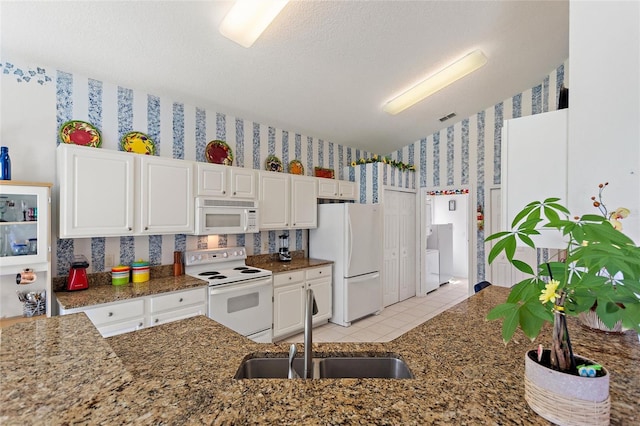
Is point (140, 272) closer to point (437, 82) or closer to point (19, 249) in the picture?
point (19, 249)

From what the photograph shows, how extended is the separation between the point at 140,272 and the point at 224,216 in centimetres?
96

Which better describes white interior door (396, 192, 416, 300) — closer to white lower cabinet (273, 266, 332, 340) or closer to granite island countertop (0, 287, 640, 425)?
white lower cabinet (273, 266, 332, 340)

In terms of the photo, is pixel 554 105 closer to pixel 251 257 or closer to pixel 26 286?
pixel 251 257

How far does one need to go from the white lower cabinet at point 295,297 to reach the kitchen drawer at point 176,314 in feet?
2.91

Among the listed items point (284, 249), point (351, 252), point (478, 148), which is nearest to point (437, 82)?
point (478, 148)

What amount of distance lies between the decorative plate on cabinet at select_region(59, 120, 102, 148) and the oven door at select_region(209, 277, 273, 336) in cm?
174

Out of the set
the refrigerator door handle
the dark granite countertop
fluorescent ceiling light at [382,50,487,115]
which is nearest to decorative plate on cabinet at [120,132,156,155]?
the dark granite countertop

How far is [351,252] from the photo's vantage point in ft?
13.0

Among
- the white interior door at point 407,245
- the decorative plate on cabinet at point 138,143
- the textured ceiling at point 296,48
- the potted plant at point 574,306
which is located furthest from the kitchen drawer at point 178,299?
the white interior door at point 407,245

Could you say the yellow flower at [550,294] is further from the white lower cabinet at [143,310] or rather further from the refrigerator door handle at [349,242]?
the refrigerator door handle at [349,242]

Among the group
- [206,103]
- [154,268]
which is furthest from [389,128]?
[154,268]

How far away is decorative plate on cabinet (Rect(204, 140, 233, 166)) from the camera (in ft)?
11.1

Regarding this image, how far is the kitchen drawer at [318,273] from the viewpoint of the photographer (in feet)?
12.3

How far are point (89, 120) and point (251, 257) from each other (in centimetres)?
224
